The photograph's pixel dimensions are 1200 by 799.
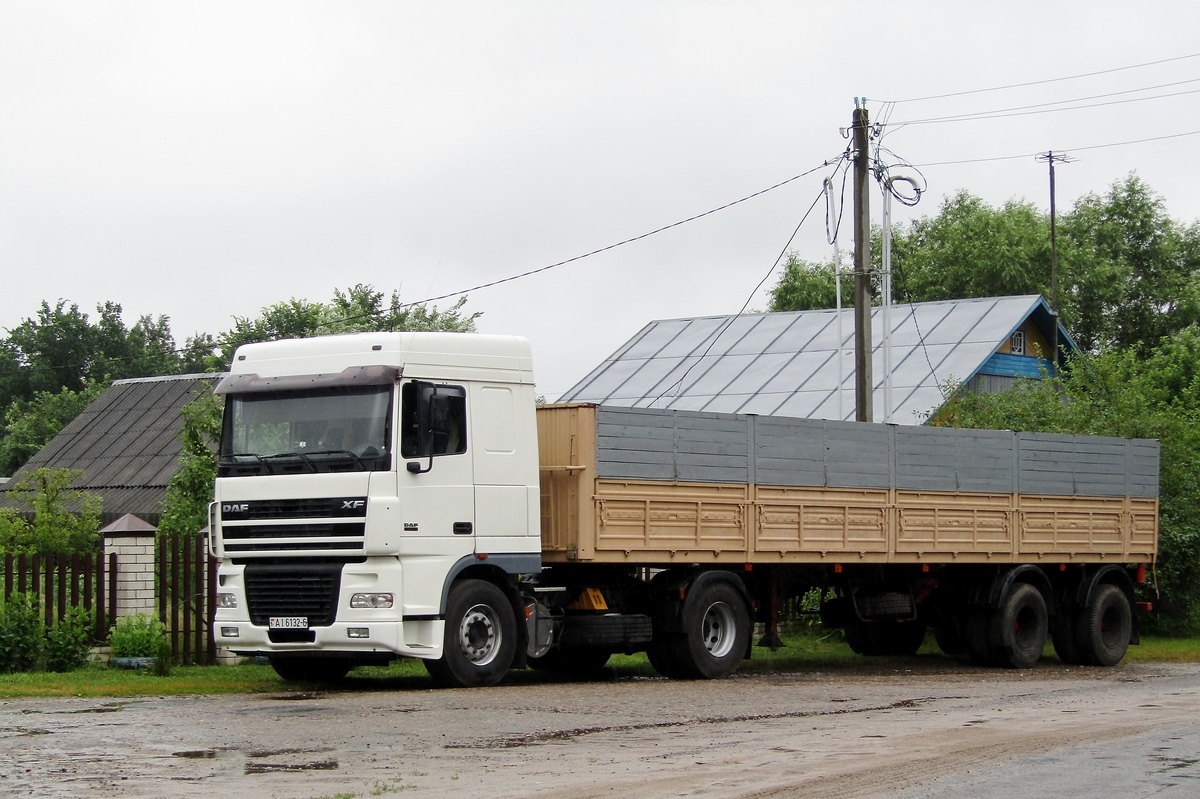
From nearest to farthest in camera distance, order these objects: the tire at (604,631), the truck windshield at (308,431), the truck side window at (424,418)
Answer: the truck windshield at (308,431)
the truck side window at (424,418)
the tire at (604,631)

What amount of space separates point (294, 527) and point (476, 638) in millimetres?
2116

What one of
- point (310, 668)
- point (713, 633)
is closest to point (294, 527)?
point (310, 668)

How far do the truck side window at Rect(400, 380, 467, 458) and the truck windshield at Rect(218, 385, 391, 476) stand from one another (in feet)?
0.56

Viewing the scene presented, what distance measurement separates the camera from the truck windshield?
15.3m

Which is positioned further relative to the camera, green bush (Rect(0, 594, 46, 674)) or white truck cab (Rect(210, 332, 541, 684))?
green bush (Rect(0, 594, 46, 674))

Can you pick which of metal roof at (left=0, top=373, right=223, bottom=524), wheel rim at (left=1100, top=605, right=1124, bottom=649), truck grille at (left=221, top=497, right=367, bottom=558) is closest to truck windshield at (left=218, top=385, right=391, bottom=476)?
truck grille at (left=221, top=497, right=367, bottom=558)

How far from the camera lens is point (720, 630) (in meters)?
18.4

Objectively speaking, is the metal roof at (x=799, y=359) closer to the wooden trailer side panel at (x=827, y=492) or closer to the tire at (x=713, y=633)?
the wooden trailer side panel at (x=827, y=492)

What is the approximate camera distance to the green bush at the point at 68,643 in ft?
55.6

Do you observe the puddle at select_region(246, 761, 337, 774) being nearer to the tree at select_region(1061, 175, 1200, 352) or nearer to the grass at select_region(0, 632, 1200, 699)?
the grass at select_region(0, 632, 1200, 699)

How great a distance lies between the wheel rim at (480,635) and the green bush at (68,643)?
14.0 feet

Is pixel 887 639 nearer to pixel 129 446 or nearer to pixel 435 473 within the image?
pixel 435 473

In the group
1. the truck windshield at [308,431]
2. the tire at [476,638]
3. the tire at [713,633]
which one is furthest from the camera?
the tire at [713,633]

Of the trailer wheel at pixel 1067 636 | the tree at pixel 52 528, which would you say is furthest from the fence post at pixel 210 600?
the trailer wheel at pixel 1067 636
